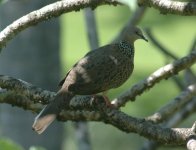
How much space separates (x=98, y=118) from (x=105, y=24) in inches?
344

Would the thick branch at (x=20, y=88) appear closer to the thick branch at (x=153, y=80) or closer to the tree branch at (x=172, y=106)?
the thick branch at (x=153, y=80)

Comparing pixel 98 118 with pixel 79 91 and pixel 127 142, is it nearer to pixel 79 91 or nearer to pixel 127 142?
pixel 79 91

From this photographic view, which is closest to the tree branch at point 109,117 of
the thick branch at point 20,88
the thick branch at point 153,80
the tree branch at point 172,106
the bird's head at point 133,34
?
the thick branch at point 20,88

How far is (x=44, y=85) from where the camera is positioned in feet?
25.0

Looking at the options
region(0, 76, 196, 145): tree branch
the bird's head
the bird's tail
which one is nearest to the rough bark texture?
the bird's head

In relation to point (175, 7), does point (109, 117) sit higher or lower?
lower

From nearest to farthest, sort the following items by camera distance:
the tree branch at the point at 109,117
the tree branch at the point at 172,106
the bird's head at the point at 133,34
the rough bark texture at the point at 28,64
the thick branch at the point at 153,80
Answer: the tree branch at the point at 109,117
the thick branch at the point at 153,80
the tree branch at the point at 172,106
the bird's head at the point at 133,34
the rough bark texture at the point at 28,64

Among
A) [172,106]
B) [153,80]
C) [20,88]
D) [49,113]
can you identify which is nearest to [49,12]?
[20,88]

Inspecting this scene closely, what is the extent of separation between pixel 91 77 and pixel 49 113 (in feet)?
1.83

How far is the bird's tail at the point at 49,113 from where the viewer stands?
473cm

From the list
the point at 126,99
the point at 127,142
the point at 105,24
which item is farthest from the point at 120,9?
the point at 126,99

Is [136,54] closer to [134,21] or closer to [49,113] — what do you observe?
[134,21]

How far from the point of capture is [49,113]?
15.8 feet

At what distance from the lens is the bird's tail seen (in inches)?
186
